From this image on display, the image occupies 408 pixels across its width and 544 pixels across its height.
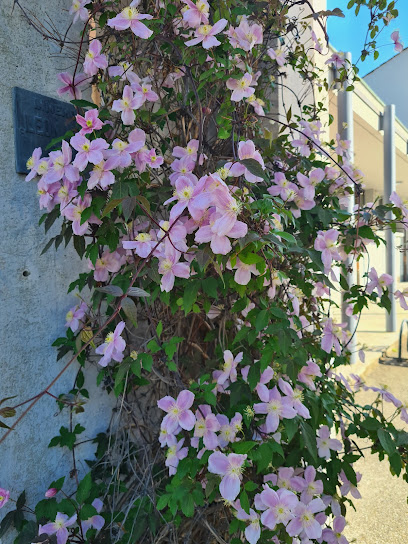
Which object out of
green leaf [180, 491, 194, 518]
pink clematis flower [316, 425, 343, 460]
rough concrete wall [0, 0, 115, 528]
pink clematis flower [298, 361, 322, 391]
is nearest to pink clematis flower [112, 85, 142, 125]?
rough concrete wall [0, 0, 115, 528]

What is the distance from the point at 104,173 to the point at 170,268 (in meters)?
0.28

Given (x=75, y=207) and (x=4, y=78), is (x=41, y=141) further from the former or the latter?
(x=75, y=207)

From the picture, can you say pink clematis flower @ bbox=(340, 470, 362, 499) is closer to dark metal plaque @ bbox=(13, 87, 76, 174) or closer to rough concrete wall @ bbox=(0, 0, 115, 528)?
rough concrete wall @ bbox=(0, 0, 115, 528)

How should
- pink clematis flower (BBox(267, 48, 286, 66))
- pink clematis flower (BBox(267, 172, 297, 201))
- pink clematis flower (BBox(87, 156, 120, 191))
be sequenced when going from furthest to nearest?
1. pink clematis flower (BBox(267, 48, 286, 66))
2. pink clematis flower (BBox(267, 172, 297, 201))
3. pink clematis flower (BBox(87, 156, 120, 191))

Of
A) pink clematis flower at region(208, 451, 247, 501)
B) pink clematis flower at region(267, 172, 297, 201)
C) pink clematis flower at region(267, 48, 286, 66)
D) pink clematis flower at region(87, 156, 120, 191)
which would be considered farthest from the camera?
pink clematis flower at region(267, 48, 286, 66)

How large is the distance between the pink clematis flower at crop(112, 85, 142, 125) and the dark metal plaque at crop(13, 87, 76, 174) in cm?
17

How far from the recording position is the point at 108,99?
4.67 ft

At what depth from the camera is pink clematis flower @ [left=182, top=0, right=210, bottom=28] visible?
3.90 ft

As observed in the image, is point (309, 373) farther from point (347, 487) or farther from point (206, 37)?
point (206, 37)

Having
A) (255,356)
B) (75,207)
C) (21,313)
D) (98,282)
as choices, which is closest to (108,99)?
(75,207)

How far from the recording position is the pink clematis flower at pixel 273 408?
1149mm

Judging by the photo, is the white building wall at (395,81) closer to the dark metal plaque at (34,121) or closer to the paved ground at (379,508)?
the paved ground at (379,508)

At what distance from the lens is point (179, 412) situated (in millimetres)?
1155

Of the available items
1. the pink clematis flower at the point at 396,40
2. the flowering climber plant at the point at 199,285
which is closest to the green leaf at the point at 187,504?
the flowering climber plant at the point at 199,285
